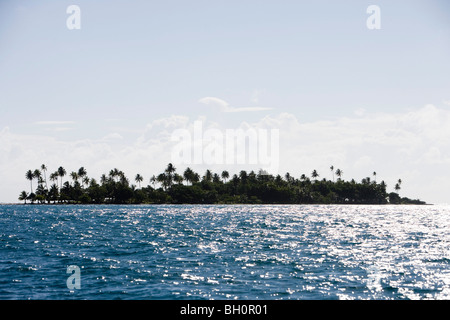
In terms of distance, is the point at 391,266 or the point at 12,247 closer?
the point at 391,266

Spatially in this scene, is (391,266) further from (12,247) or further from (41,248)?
(12,247)

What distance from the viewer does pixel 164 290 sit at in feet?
80.8

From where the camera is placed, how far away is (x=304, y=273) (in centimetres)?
2989
